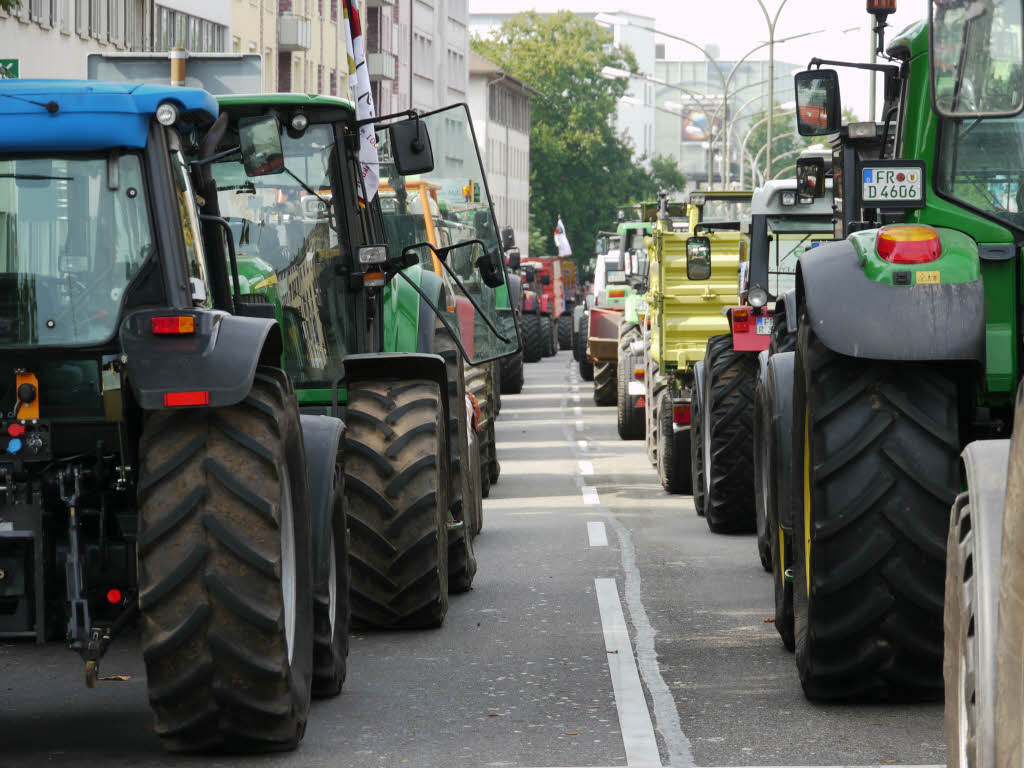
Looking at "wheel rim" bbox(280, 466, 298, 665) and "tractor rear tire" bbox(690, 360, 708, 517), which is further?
"tractor rear tire" bbox(690, 360, 708, 517)

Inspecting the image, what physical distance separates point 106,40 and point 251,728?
115ft

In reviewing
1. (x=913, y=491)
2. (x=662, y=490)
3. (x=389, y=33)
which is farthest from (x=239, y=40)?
(x=913, y=491)

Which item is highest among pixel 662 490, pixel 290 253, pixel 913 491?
pixel 290 253

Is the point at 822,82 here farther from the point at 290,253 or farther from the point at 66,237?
the point at 66,237

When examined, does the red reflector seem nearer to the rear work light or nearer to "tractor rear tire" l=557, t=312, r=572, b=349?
the rear work light

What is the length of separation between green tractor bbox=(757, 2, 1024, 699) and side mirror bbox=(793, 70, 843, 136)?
1.21 m

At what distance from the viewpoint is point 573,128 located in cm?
11219

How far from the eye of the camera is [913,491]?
23.6 ft

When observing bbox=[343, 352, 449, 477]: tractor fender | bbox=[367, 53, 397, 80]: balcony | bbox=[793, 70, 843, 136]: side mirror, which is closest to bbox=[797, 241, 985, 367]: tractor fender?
bbox=[793, 70, 843, 136]: side mirror

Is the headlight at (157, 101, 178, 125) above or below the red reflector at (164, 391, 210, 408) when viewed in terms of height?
above

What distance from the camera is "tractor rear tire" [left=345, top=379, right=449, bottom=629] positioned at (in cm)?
968

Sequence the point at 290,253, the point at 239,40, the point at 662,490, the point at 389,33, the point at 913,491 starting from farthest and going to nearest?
the point at 389,33 < the point at 239,40 < the point at 662,490 < the point at 290,253 < the point at 913,491

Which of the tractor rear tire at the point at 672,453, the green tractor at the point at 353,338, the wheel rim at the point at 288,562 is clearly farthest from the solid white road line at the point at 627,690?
the tractor rear tire at the point at 672,453

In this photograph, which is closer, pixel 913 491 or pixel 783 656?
pixel 913 491
